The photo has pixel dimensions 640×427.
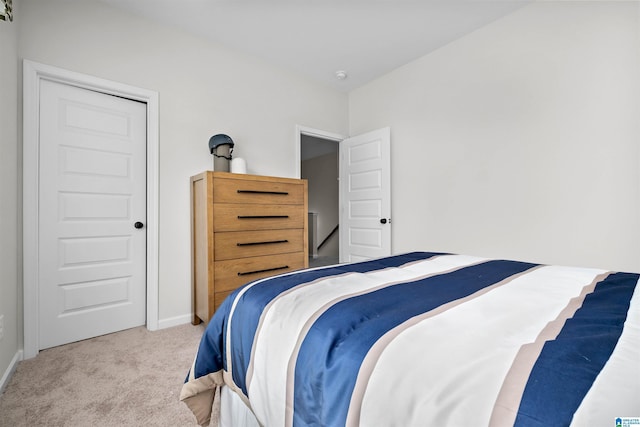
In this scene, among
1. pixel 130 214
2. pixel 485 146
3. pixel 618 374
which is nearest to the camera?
pixel 618 374

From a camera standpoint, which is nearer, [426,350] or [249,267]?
[426,350]

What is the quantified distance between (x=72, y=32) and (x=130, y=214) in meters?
1.40

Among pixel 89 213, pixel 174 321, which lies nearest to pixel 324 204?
pixel 174 321

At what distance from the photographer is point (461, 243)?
2752mm

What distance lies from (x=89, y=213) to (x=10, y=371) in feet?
3.52

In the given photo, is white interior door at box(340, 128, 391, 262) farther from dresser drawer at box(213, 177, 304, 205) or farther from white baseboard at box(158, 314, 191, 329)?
white baseboard at box(158, 314, 191, 329)

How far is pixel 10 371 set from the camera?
5.45ft

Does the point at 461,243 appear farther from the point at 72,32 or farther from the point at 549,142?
the point at 72,32

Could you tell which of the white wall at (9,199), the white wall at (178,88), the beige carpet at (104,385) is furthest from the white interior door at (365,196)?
the white wall at (9,199)

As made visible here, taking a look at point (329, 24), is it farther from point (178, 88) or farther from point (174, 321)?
point (174, 321)

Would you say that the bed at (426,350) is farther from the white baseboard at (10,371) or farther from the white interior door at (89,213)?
the white interior door at (89,213)

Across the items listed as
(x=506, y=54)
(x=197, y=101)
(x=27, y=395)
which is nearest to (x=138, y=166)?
(x=197, y=101)

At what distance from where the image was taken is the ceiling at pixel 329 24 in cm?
233

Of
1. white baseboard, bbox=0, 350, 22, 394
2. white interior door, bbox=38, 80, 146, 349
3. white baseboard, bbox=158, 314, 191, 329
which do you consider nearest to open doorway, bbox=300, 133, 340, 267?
white baseboard, bbox=158, 314, 191, 329
